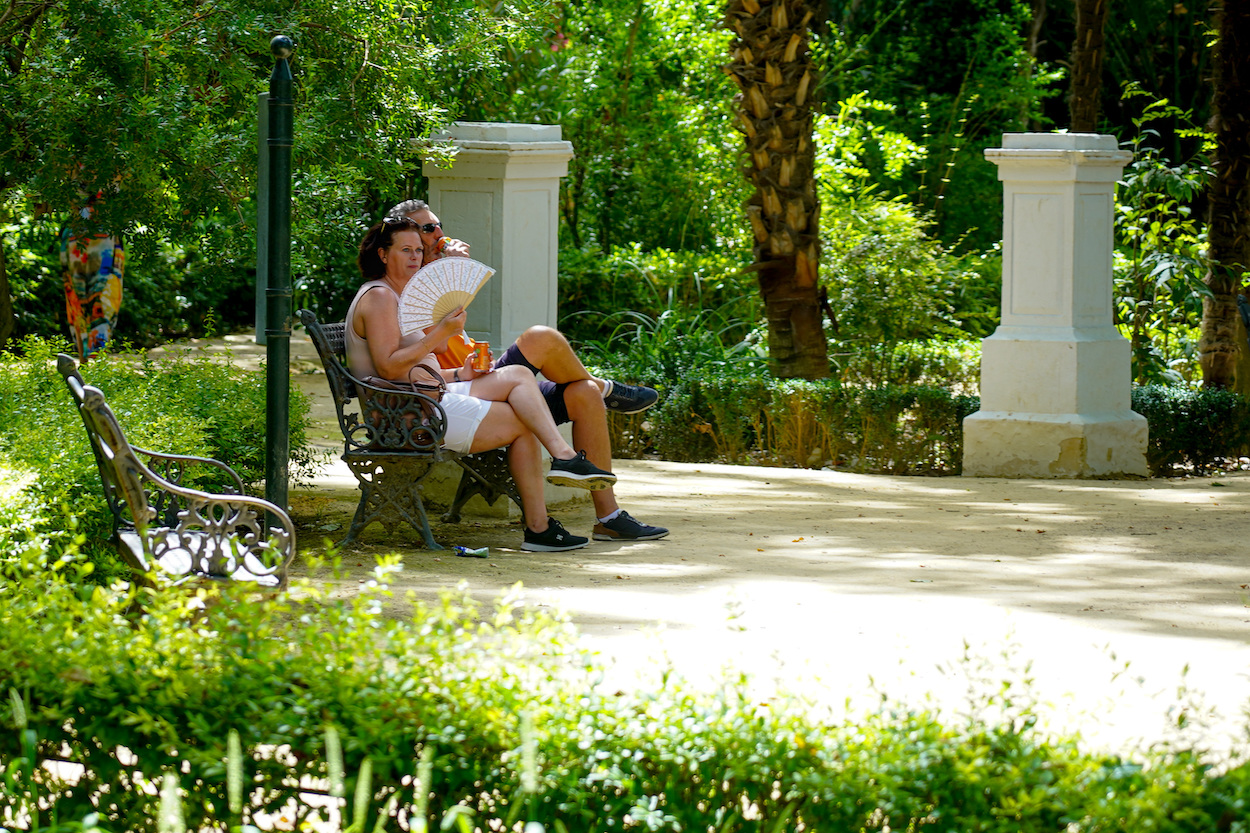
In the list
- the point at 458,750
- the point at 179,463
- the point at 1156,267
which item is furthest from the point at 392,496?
the point at 1156,267

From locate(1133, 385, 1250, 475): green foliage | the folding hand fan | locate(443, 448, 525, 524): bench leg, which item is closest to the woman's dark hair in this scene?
the folding hand fan

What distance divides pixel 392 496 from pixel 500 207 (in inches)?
65.3

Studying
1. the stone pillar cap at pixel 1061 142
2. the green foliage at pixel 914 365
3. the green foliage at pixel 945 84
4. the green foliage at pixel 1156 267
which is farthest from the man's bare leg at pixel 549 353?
the green foliage at pixel 945 84

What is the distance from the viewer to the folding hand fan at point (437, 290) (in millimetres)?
5801

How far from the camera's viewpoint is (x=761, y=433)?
9.38 metres

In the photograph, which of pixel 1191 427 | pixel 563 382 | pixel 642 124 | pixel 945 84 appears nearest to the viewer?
pixel 563 382

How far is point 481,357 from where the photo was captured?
20.4ft

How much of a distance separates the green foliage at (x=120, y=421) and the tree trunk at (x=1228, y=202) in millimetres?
6380

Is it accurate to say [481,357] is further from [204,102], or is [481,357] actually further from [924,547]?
[924,547]

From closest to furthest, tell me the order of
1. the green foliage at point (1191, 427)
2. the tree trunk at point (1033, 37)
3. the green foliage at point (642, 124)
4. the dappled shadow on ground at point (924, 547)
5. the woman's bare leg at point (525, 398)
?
the dappled shadow on ground at point (924, 547), the woman's bare leg at point (525, 398), the green foliage at point (1191, 427), the green foliage at point (642, 124), the tree trunk at point (1033, 37)

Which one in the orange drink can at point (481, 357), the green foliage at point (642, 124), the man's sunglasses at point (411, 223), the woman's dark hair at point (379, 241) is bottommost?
the orange drink can at point (481, 357)

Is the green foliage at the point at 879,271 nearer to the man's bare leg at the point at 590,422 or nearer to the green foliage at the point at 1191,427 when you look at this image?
the green foliage at the point at 1191,427

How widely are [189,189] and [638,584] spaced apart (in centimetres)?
252

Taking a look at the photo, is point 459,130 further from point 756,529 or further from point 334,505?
point 756,529
